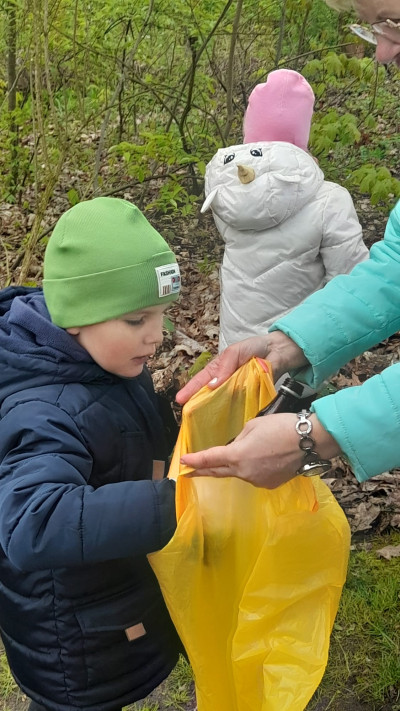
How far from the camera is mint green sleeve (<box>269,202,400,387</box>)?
199 centimetres

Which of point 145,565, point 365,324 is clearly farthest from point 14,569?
point 365,324

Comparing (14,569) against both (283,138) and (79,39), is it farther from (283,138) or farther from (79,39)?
(79,39)

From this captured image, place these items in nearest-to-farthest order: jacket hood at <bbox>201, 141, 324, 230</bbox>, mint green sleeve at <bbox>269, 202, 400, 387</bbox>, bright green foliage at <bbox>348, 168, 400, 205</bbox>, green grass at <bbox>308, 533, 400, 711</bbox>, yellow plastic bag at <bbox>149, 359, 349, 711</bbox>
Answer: yellow plastic bag at <bbox>149, 359, 349, 711</bbox>
mint green sleeve at <bbox>269, 202, 400, 387</bbox>
green grass at <bbox>308, 533, 400, 711</bbox>
jacket hood at <bbox>201, 141, 324, 230</bbox>
bright green foliage at <bbox>348, 168, 400, 205</bbox>

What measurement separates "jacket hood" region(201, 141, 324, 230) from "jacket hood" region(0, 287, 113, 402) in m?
1.71

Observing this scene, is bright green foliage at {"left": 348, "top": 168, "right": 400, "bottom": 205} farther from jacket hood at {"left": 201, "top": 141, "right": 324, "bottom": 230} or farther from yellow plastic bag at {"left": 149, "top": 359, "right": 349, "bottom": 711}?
yellow plastic bag at {"left": 149, "top": 359, "right": 349, "bottom": 711}

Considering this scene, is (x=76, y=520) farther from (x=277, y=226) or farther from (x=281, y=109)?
(x=281, y=109)

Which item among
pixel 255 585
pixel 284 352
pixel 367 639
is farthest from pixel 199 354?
pixel 255 585

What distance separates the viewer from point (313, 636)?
1.70 metres

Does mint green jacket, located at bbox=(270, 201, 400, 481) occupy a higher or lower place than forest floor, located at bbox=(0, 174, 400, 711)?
higher

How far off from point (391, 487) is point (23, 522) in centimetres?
241

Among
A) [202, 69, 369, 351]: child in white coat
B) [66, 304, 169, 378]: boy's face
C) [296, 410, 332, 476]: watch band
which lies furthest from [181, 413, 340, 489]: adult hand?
[202, 69, 369, 351]: child in white coat

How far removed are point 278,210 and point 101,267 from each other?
177 cm

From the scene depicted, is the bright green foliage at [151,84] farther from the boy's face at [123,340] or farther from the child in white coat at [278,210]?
the boy's face at [123,340]

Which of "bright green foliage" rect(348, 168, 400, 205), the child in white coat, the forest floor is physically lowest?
the forest floor
